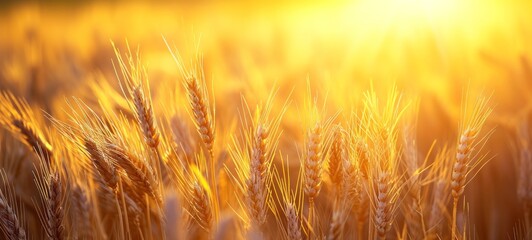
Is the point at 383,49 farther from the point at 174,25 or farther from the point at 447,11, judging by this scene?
the point at 174,25

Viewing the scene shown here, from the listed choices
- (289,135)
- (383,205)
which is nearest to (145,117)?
(383,205)

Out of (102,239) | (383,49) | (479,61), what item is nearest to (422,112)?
(479,61)

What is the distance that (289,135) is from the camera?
1877 mm

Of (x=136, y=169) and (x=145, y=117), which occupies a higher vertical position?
(x=145, y=117)

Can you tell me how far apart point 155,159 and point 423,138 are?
1.21m

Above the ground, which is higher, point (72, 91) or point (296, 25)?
point (296, 25)

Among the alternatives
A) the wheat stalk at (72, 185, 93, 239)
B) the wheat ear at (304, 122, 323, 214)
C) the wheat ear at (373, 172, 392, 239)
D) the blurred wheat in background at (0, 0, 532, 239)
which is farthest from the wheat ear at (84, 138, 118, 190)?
the wheat ear at (373, 172, 392, 239)

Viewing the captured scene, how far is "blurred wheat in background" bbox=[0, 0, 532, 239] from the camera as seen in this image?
3.82 ft

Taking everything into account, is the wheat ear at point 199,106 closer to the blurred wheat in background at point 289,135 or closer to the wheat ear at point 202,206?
the blurred wheat in background at point 289,135

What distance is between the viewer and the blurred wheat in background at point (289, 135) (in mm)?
1165

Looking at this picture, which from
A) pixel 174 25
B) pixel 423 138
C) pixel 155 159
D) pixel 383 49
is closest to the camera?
pixel 155 159

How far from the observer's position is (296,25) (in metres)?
4.68

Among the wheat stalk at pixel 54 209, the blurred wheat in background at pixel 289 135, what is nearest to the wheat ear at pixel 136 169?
the blurred wheat in background at pixel 289 135

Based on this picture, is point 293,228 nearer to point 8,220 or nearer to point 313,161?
point 313,161
